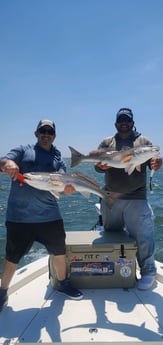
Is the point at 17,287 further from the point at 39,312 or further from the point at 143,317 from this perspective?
the point at 143,317

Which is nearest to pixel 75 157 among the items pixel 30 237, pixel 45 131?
pixel 45 131

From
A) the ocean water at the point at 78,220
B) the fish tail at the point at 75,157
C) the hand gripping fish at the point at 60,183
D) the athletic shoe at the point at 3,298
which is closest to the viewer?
the hand gripping fish at the point at 60,183

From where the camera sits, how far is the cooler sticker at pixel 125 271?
4.12 meters

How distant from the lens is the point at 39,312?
143 inches

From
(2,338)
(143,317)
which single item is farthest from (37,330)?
(143,317)

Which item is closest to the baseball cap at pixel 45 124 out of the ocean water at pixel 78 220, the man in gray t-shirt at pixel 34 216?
the man in gray t-shirt at pixel 34 216

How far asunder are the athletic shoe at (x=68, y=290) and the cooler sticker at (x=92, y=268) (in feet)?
0.52

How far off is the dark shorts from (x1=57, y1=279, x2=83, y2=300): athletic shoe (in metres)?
0.41

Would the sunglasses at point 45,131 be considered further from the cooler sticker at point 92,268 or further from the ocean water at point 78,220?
the ocean water at point 78,220

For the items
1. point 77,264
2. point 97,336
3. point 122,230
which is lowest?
point 97,336

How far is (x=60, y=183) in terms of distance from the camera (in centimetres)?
372

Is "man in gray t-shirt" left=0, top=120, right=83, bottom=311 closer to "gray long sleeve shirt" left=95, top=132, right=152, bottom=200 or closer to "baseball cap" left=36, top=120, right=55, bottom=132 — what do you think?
"baseball cap" left=36, top=120, right=55, bottom=132

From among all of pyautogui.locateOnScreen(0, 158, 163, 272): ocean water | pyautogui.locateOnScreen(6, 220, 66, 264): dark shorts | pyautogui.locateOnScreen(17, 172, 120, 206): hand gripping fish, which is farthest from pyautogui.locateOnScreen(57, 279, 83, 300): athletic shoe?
pyautogui.locateOnScreen(0, 158, 163, 272): ocean water

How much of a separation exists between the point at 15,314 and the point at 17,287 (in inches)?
26.1
